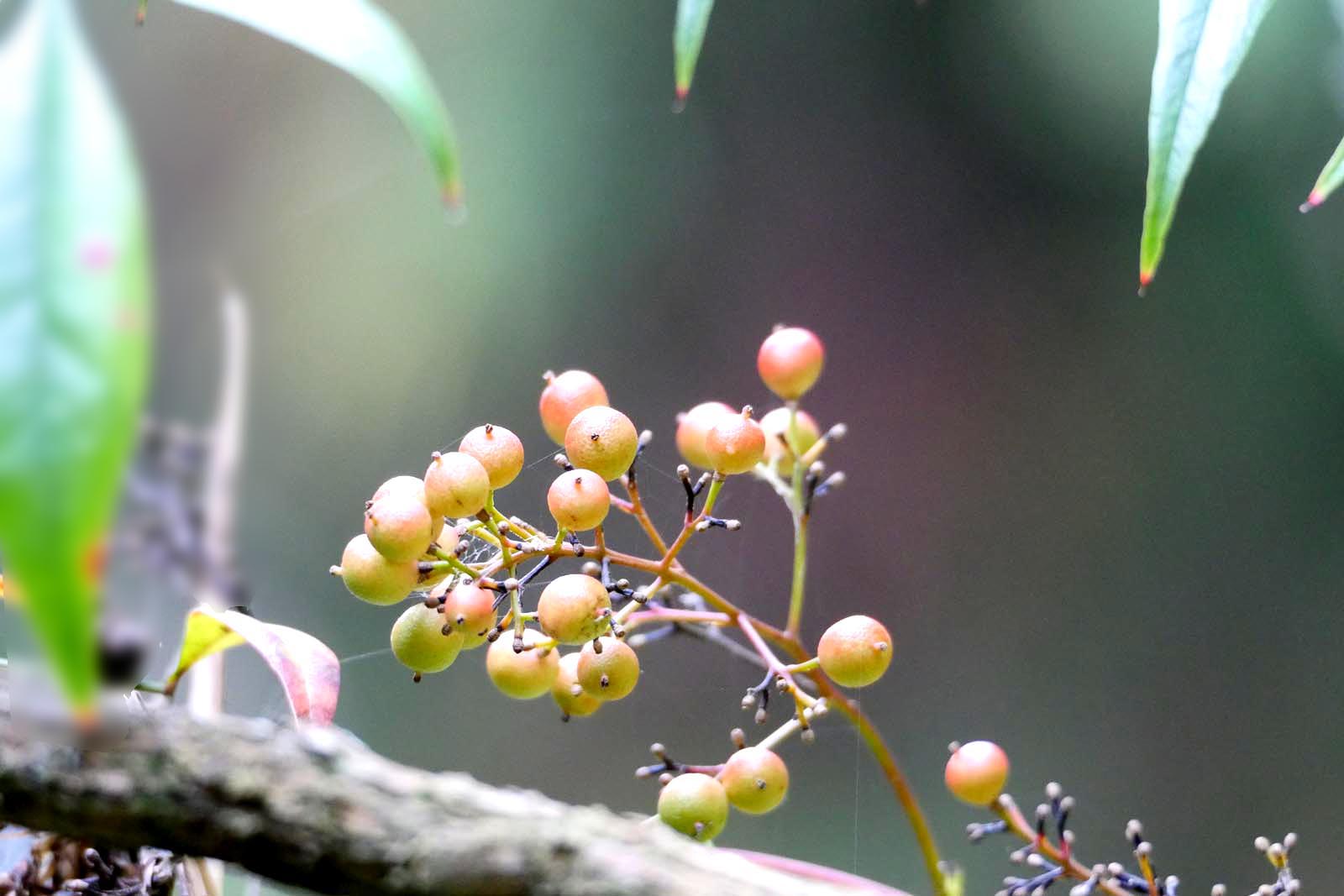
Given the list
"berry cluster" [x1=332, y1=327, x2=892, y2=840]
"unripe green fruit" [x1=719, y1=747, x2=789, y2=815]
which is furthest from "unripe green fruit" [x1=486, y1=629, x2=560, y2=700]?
"unripe green fruit" [x1=719, y1=747, x2=789, y2=815]

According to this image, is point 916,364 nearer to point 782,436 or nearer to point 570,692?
point 782,436

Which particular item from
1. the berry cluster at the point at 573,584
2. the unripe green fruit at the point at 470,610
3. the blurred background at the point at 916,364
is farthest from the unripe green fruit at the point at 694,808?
the blurred background at the point at 916,364

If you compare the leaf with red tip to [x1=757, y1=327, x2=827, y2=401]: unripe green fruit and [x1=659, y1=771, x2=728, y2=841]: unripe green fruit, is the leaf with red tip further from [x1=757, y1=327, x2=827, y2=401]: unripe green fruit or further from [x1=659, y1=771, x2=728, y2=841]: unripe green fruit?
[x1=757, y1=327, x2=827, y2=401]: unripe green fruit

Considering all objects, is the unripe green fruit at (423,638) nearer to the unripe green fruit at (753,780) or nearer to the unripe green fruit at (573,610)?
the unripe green fruit at (573,610)

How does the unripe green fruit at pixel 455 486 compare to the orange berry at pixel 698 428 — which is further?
the orange berry at pixel 698 428

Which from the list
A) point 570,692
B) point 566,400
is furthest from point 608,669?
point 566,400

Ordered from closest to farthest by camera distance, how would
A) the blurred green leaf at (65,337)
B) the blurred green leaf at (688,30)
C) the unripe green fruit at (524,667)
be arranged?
the blurred green leaf at (65,337) < the blurred green leaf at (688,30) < the unripe green fruit at (524,667)
